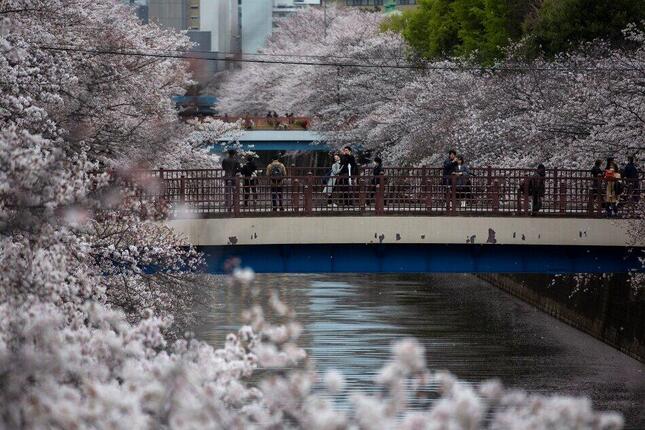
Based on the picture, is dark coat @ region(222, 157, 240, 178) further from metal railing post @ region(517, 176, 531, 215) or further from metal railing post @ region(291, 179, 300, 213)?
metal railing post @ region(517, 176, 531, 215)

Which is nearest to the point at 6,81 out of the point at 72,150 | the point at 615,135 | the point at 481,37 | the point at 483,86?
the point at 72,150

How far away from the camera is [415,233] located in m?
30.2

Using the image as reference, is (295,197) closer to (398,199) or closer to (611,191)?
(398,199)

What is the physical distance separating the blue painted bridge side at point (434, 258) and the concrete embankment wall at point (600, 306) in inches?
56.9

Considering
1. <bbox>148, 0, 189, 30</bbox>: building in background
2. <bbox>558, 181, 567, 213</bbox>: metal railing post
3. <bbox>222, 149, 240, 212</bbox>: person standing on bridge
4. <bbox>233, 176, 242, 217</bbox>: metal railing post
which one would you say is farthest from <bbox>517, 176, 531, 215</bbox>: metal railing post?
<bbox>148, 0, 189, 30</bbox>: building in background

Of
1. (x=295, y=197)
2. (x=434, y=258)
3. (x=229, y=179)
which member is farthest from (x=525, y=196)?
(x=229, y=179)

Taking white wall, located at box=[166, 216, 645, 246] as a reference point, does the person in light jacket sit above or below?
above

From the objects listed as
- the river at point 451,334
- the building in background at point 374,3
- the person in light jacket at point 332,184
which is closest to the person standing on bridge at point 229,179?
the person in light jacket at point 332,184

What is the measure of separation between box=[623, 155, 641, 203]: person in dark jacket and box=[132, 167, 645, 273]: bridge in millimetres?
Result: 29

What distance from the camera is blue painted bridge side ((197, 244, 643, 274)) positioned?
99.0 ft

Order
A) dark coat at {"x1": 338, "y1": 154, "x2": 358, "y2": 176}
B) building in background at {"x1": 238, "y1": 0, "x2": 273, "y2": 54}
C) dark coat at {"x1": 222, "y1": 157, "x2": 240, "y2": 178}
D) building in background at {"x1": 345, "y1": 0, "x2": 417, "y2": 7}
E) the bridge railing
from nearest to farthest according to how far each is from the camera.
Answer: the bridge railing → dark coat at {"x1": 338, "y1": 154, "x2": 358, "y2": 176} → dark coat at {"x1": 222, "y1": 157, "x2": 240, "y2": 178} → building in background at {"x1": 238, "y1": 0, "x2": 273, "y2": 54} → building in background at {"x1": 345, "y1": 0, "x2": 417, "y2": 7}

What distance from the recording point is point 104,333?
38.8ft

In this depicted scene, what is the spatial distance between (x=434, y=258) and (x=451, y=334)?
711 cm

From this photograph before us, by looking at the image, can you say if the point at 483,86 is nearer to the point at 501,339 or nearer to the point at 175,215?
the point at 501,339
